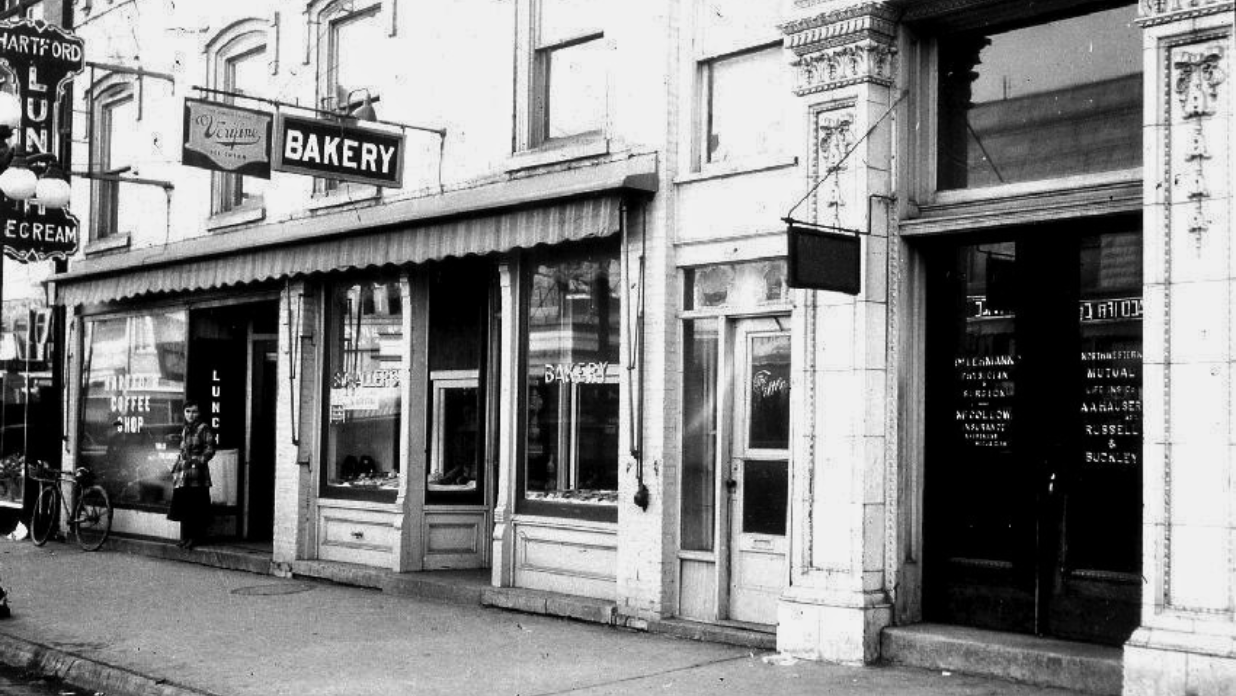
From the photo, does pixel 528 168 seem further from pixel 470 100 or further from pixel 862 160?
pixel 862 160

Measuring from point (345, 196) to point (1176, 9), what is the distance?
9.48m

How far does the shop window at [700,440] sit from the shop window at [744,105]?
142cm

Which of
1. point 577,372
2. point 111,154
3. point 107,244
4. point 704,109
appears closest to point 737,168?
point 704,109

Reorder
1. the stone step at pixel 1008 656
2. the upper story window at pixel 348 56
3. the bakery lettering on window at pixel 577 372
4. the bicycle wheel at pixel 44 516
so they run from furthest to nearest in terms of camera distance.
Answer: the bicycle wheel at pixel 44 516 → the upper story window at pixel 348 56 → the bakery lettering on window at pixel 577 372 → the stone step at pixel 1008 656

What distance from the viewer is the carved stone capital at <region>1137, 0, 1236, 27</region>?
7902 millimetres

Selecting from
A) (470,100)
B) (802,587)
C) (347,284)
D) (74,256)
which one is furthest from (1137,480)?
(74,256)

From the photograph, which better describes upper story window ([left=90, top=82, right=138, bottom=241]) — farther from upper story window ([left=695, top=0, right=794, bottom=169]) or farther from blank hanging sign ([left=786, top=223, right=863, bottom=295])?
blank hanging sign ([left=786, top=223, right=863, bottom=295])

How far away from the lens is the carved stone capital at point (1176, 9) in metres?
7.90

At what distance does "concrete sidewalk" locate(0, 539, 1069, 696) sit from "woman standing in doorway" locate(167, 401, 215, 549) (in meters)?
2.42

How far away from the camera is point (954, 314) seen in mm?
9977

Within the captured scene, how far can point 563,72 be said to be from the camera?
513 inches

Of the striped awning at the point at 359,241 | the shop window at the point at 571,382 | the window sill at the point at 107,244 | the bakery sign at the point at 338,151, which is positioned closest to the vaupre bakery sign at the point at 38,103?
the window sill at the point at 107,244

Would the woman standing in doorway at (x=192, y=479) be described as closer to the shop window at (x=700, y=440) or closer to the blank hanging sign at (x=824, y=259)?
the shop window at (x=700, y=440)

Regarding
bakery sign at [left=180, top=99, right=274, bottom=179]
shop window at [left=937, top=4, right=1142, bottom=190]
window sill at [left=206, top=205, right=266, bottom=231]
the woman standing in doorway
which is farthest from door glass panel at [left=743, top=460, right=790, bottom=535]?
the woman standing in doorway
